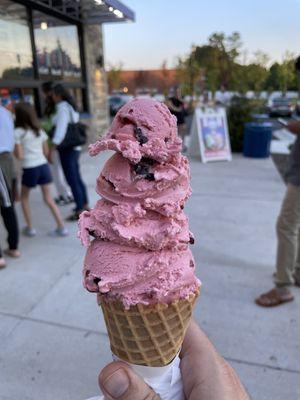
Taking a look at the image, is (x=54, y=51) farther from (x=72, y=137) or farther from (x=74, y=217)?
(x=74, y=217)

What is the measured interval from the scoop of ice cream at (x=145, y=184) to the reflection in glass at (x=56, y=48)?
24.5ft

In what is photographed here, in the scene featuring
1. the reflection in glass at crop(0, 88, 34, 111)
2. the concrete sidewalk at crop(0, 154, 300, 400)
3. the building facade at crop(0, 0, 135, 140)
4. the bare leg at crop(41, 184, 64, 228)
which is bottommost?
the concrete sidewalk at crop(0, 154, 300, 400)

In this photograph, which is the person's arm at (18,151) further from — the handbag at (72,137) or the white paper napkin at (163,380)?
the white paper napkin at (163,380)

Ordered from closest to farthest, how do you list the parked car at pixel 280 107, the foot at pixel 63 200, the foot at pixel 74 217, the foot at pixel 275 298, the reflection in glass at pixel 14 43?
1. the foot at pixel 275 298
2. the foot at pixel 74 217
3. the foot at pixel 63 200
4. the reflection in glass at pixel 14 43
5. the parked car at pixel 280 107

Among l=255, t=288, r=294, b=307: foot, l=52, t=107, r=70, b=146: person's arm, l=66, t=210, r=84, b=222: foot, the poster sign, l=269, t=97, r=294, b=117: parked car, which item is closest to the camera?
l=255, t=288, r=294, b=307: foot

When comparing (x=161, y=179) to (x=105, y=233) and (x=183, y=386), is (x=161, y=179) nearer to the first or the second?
(x=105, y=233)

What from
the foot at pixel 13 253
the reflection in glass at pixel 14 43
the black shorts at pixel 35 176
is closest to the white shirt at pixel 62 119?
the black shorts at pixel 35 176

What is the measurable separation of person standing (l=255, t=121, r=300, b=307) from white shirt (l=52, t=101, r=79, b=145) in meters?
2.94

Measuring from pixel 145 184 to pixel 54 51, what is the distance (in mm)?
8366

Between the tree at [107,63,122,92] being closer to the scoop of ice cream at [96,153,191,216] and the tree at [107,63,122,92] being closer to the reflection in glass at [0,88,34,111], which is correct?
the reflection in glass at [0,88,34,111]

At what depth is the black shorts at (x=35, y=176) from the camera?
464 centimetres

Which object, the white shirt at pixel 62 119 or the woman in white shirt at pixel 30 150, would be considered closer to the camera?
the woman in white shirt at pixel 30 150

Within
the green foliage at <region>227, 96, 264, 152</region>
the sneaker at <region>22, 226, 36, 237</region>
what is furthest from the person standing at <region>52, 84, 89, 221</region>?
the green foliage at <region>227, 96, 264, 152</region>

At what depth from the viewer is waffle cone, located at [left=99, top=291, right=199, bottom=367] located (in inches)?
61.2
